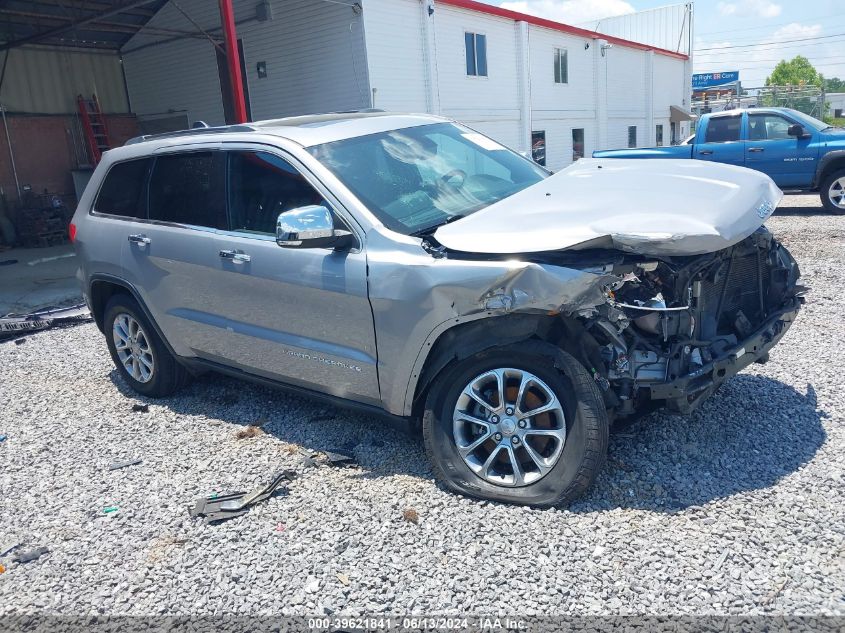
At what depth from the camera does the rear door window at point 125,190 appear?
4.92 metres

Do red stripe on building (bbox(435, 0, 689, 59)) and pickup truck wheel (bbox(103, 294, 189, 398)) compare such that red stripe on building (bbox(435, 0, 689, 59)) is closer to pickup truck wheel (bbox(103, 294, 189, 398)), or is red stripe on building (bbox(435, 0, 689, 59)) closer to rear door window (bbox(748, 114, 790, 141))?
rear door window (bbox(748, 114, 790, 141))

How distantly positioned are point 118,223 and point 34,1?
1310 centimetres

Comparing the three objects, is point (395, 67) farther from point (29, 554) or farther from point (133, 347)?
point (29, 554)

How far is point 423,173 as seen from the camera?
411 cm

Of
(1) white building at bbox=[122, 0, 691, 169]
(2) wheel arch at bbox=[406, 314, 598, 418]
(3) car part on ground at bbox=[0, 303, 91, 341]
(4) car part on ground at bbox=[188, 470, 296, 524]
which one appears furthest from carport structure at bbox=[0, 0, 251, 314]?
(2) wheel arch at bbox=[406, 314, 598, 418]

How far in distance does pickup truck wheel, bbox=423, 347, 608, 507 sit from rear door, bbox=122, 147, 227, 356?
71.4 inches

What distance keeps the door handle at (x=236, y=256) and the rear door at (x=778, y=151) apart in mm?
11656

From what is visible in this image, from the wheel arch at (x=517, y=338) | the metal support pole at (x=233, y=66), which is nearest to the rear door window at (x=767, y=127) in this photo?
the metal support pole at (x=233, y=66)

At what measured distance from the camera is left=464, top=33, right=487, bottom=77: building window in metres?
18.2

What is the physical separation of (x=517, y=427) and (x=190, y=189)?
9.04 feet

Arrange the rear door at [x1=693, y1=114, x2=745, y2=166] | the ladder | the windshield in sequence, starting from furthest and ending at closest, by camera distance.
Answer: the ladder, the rear door at [x1=693, y1=114, x2=745, y2=166], the windshield

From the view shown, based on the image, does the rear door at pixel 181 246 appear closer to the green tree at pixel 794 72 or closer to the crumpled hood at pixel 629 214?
the crumpled hood at pixel 629 214

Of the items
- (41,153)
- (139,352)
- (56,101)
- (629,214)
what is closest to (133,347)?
(139,352)

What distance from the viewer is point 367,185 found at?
381 centimetres
